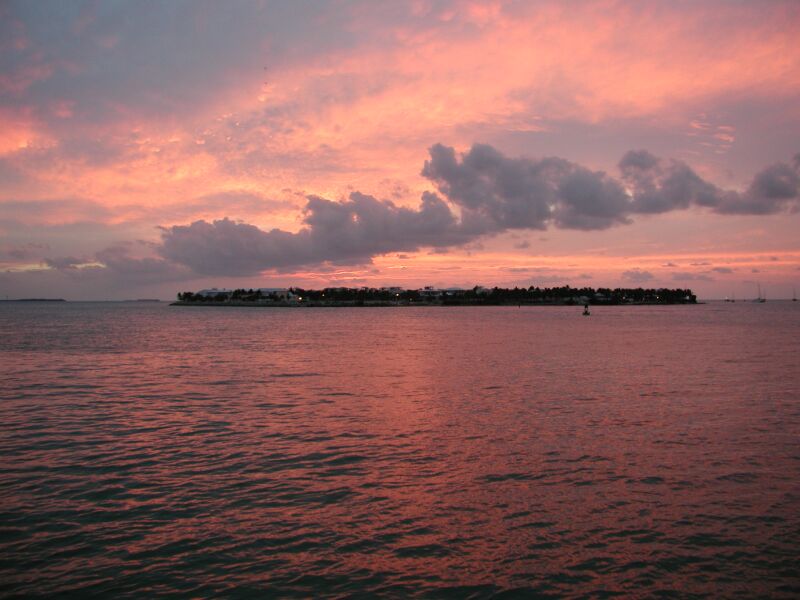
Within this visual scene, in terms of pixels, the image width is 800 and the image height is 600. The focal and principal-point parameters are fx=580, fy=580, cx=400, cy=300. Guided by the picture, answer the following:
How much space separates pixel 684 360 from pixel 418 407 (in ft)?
109

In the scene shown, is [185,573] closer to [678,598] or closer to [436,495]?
[436,495]

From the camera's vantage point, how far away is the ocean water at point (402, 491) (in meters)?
11.5

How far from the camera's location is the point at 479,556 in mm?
12336

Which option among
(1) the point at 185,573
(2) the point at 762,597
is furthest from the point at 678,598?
(1) the point at 185,573

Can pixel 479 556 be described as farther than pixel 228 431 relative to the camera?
No

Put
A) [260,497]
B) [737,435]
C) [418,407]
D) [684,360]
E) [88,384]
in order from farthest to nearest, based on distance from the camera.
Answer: [684,360] → [88,384] → [418,407] → [737,435] → [260,497]

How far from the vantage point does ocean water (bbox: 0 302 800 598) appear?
11.5 meters

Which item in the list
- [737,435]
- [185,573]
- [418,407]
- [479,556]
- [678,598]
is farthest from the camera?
[418,407]

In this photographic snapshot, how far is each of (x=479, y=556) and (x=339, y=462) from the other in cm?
778

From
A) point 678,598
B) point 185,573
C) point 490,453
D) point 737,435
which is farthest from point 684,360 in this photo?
point 185,573

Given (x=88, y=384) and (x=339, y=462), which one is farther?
(x=88, y=384)

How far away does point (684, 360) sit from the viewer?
52.0m

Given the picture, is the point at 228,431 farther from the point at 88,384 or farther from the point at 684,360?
the point at 684,360

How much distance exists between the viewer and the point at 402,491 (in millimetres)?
16344
